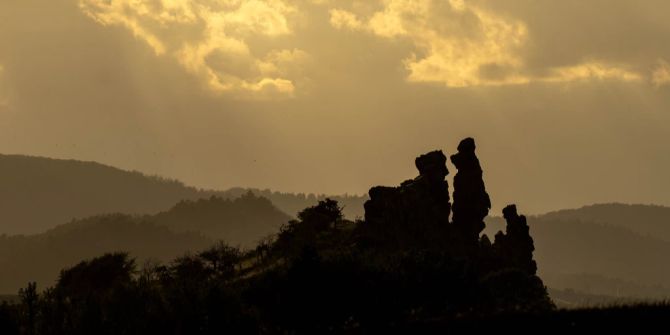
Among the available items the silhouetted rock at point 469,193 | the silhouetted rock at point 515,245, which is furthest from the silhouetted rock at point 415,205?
the silhouetted rock at point 515,245

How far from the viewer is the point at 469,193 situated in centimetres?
16100

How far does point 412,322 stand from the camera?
83.2 meters

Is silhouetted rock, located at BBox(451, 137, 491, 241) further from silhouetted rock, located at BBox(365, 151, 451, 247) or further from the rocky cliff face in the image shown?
silhouetted rock, located at BBox(365, 151, 451, 247)

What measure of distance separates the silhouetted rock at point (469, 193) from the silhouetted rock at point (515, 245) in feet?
13.6

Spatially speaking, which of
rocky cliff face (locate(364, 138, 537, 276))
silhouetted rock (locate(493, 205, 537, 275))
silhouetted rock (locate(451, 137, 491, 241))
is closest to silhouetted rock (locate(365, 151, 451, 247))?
rocky cliff face (locate(364, 138, 537, 276))

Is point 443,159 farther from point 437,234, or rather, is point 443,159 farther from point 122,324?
point 122,324

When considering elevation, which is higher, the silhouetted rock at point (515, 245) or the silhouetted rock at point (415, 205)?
the silhouetted rock at point (415, 205)

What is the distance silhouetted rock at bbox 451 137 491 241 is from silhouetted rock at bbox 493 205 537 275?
414 centimetres

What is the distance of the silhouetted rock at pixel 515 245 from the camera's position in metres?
154

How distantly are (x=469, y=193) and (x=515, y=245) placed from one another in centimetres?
1179

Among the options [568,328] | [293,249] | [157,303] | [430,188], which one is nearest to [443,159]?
[430,188]

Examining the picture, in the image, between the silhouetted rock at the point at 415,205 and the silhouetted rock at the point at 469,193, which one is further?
the silhouetted rock at the point at 469,193

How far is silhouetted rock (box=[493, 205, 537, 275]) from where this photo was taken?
506 ft

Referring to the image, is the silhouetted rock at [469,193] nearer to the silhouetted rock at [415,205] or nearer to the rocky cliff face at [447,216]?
the rocky cliff face at [447,216]
